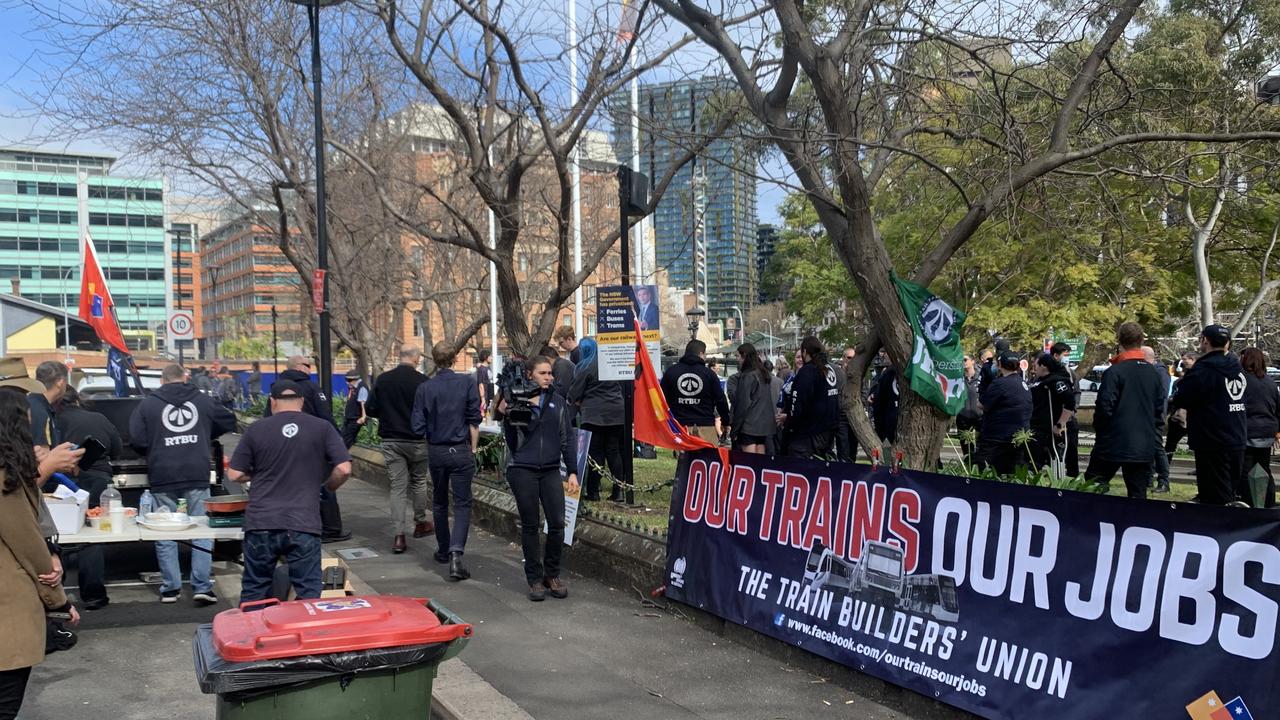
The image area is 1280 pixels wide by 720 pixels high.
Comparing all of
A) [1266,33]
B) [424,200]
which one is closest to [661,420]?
[1266,33]

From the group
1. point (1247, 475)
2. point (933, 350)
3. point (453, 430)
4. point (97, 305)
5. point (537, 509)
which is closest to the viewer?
point (933, 350)

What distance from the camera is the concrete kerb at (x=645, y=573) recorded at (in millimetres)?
5352

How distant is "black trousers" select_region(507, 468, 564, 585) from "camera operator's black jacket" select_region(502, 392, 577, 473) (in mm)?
84

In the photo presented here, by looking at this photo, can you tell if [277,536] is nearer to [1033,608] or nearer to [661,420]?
[661,420]

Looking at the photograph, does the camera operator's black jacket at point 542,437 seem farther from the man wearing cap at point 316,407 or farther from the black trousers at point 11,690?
the black trousers at point 11,690

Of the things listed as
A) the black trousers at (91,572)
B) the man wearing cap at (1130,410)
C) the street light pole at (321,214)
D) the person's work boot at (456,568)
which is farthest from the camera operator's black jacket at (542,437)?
the street light pole at (321,214)

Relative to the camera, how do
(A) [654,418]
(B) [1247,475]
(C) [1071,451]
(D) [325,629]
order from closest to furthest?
1. (D) [325,629]
2. (A) [654,418]
3. (B) [1247,475]
4. (C) [1071,451]

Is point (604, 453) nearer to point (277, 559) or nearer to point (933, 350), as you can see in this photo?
point (933, 350)

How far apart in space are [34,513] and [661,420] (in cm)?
443

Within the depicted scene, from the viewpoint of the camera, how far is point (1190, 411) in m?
8.76

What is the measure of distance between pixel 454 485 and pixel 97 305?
7.62m

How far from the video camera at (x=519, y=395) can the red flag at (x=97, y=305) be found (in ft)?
25.8

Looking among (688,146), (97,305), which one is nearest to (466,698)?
(688,146)

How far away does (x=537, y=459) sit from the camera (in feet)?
25.4
